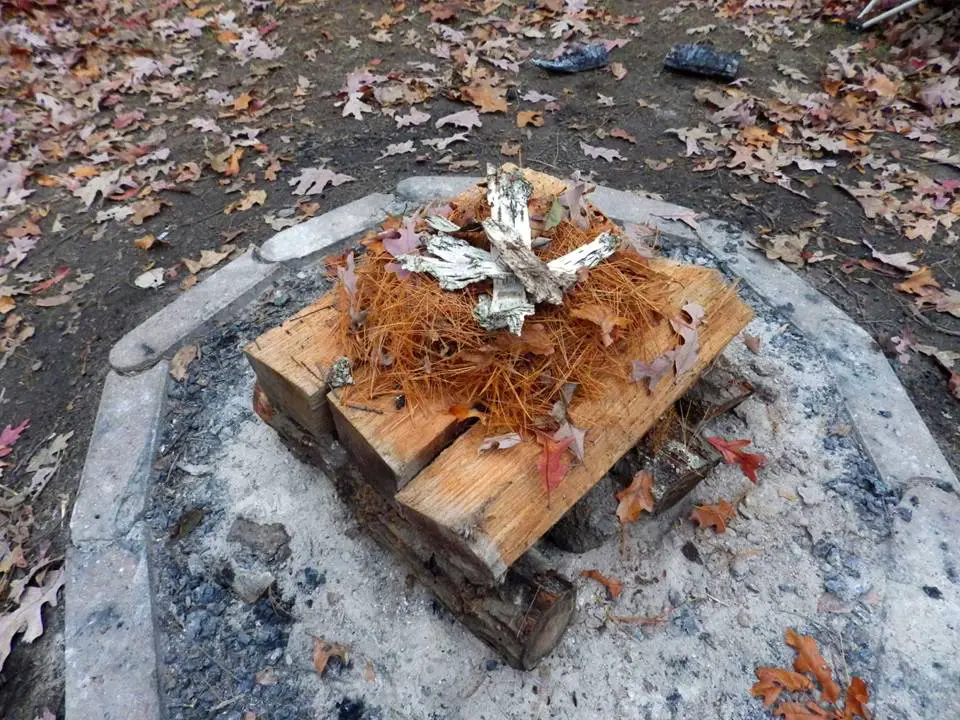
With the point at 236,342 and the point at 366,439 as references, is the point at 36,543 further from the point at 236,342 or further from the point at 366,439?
the point at 366,439

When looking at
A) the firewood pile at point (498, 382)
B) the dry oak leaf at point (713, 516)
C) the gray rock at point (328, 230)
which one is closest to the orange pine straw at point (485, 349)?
the firewood pile at point (498, 382)

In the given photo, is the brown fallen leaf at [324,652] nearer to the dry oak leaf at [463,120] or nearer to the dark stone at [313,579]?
the dark stone at [313,579]

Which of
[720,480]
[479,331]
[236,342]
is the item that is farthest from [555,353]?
[236,342]

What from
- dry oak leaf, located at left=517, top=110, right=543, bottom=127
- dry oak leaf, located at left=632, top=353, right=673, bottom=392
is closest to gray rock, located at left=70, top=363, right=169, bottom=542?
dry oak leaf, located at left=632, top=353, right=673, bottom=392

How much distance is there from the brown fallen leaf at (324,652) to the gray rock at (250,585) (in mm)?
282

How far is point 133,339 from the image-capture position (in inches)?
115

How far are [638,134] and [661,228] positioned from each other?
5.05 feet

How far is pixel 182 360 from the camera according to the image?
2.87 meters

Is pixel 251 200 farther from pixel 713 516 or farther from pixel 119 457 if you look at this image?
pixel 713 516

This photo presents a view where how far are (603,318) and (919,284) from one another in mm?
2624

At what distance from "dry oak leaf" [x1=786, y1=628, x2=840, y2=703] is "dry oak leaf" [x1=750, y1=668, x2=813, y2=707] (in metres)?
0.03

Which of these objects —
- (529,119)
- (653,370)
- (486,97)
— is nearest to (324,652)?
(653,370)

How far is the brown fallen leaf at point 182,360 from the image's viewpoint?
2.81 metres

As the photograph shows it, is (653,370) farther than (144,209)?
No
